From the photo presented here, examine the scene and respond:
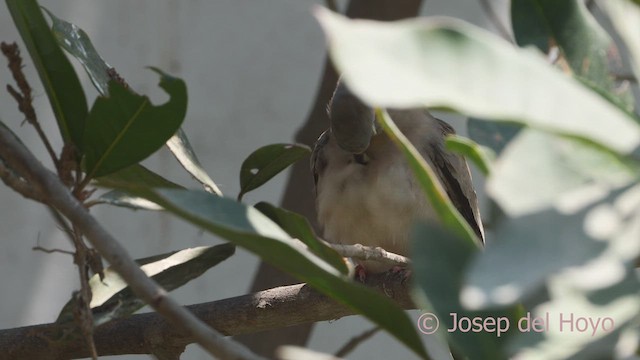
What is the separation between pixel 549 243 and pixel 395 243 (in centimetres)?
140

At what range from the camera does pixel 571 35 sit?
95 cm

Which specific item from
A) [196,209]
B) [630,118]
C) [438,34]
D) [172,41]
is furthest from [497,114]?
[172,41]

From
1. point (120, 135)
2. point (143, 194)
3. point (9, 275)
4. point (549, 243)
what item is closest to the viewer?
point (549, 243)

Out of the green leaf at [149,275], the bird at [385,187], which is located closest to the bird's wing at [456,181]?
the bird at [385,187]

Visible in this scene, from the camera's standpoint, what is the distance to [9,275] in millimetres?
3193

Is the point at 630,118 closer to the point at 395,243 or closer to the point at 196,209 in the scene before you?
the point at 196,209

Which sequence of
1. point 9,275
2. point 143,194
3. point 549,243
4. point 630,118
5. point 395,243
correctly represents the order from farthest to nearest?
point 9,275 < point 395,243 < point 143,194 < point 630,118 < point 549,243

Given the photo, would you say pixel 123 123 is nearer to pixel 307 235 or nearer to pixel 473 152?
pixel 307 235

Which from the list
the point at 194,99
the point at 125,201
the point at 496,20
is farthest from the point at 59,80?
the point at 194,99

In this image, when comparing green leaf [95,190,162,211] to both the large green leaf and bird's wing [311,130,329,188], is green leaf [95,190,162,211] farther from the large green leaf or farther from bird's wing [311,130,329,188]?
bird's wing [311,130,329,188]

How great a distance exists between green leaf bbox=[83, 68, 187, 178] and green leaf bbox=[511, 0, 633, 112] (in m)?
0.39

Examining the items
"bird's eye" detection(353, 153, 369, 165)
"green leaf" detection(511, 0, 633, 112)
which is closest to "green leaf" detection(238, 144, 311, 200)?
"bird's eye" detection(353, 153, 369, 165)

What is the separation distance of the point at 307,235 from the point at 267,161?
522 millimetres

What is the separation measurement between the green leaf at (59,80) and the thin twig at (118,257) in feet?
0.42
